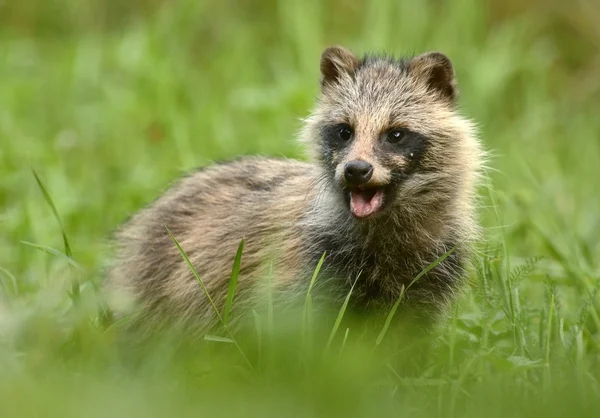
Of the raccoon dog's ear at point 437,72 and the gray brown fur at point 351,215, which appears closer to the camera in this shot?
the gray brown fur at point 351,215

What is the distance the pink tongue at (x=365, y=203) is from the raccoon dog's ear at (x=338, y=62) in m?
0.87

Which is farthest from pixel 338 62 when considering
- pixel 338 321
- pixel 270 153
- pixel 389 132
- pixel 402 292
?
pixel 270 153

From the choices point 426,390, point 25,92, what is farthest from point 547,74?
point 426,390

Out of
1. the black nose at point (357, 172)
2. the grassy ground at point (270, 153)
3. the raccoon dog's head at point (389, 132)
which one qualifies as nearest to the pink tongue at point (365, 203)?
the raccoon dog's head at point (389, 132)

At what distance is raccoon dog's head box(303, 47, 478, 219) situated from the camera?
17.4 feet

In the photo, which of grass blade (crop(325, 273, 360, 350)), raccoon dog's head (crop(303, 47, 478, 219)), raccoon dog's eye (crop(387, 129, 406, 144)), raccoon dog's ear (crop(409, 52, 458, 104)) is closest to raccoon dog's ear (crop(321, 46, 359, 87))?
raccoon dog's head (crop(303, 47, 478, 219))

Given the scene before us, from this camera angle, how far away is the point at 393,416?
4102 millimetres

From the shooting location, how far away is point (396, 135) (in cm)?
549

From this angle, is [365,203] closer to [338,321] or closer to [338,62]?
[338,321]

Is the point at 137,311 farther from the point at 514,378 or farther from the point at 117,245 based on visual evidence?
the point at 514,378

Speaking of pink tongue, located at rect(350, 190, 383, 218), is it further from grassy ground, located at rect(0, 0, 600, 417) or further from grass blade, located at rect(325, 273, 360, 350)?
grassy ground, located at rect(0, 0, 600, 417)

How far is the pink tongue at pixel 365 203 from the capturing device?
5.25 meters

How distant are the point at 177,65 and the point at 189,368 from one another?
244 inches

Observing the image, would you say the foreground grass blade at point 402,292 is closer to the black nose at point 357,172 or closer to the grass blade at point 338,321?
the grass blade at point 338,321
